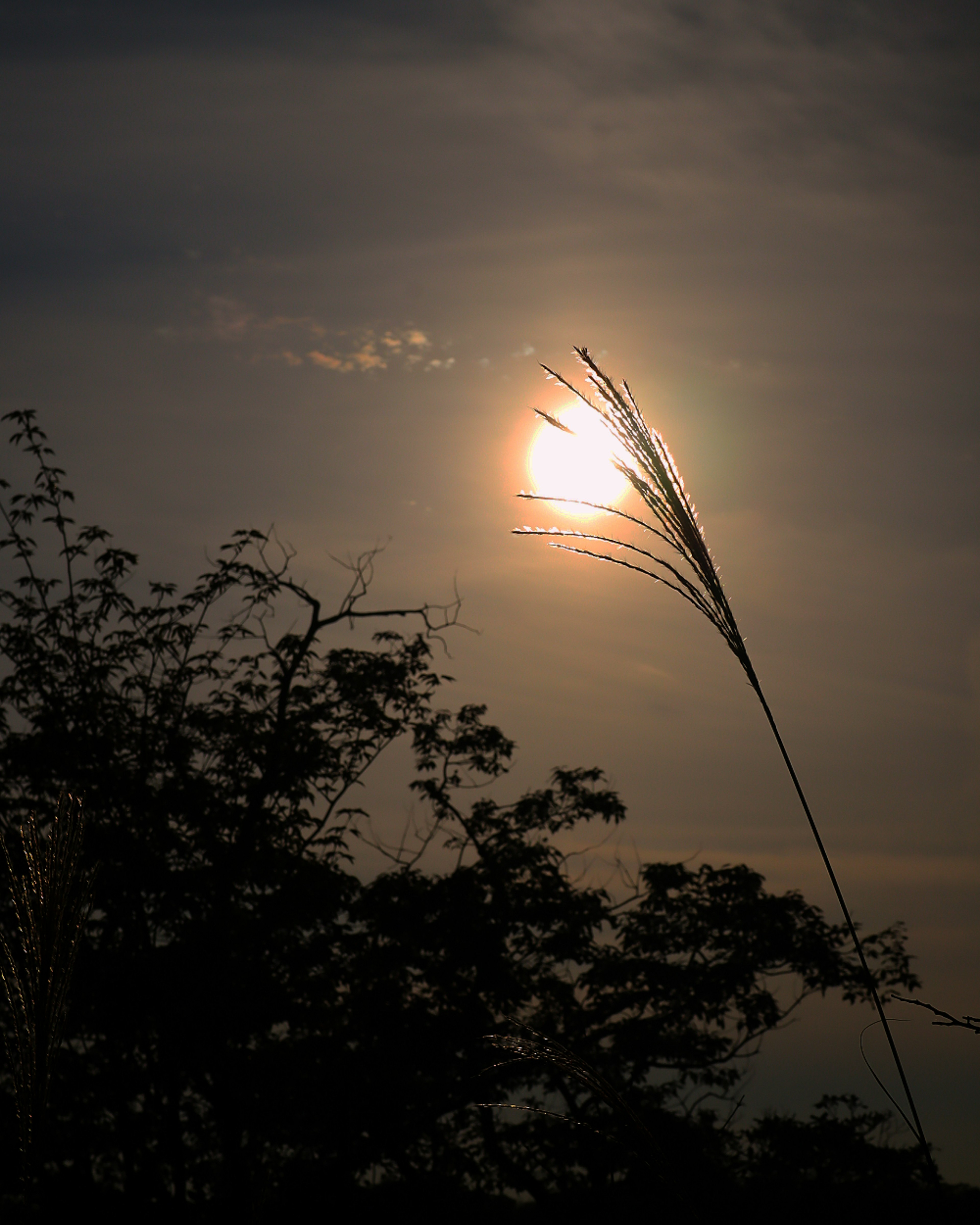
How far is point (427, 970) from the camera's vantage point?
338 inches

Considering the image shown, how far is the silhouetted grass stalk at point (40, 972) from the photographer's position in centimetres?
220

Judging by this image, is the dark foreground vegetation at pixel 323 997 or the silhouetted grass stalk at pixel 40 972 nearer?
the silhouetted grass stalk at pixel 40 972

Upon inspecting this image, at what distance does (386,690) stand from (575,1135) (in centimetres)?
441

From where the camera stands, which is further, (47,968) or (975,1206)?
(975,1206)

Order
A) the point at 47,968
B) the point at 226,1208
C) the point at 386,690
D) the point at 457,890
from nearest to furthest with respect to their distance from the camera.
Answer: the point at 47,968, the point at 226,1208, the point at 457,890, the point at 386,690

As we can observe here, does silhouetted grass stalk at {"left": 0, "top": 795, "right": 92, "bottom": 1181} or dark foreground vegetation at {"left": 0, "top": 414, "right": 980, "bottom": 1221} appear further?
dark foreground vegetation at {"left": 0, "top": 414, "right": 980, "bottom": 1221}

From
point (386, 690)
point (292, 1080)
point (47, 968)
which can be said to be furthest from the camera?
point (386, 690)

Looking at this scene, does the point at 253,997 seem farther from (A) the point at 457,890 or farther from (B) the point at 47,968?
(B) the point at 47,968

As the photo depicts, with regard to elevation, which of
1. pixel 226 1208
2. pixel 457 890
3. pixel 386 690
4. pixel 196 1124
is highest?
pixel 386 690

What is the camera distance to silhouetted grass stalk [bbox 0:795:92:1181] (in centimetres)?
220

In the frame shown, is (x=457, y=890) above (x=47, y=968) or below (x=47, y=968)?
above

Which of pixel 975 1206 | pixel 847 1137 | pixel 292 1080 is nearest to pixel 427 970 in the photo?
pixel 292 1080

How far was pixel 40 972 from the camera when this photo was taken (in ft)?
7.30

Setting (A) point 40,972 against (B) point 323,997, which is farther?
(B) point 323,997
